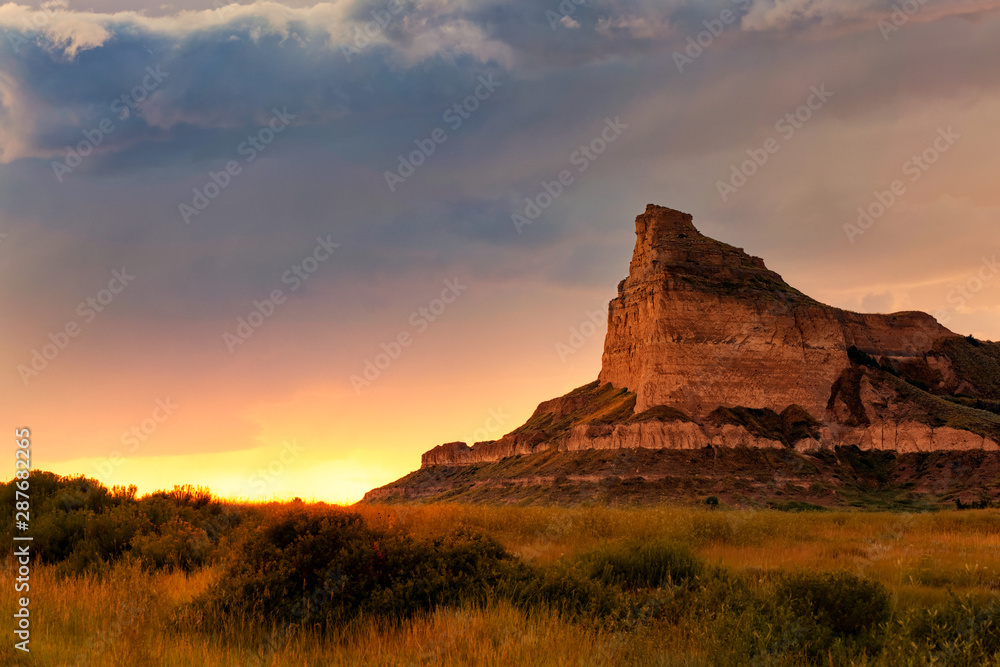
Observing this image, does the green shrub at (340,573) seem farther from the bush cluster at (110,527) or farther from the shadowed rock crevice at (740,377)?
the shadowed rock crevice at (740,377)

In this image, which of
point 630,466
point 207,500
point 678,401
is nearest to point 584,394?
point 678,401

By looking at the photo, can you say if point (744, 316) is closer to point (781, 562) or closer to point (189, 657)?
point (781, 562)

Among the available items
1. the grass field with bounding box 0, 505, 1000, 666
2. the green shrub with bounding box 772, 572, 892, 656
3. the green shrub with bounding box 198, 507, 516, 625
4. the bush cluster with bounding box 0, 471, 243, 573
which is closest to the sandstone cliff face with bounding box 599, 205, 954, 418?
the bush cluster with bounding box 0, 471, 243, 573

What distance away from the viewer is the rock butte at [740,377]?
257 ft

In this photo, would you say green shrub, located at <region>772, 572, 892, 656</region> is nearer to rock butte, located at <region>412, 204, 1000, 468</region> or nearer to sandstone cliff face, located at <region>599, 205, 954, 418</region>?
rock butte, located at <region>412, 204, 1000, 468</region>

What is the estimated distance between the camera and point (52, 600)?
29.0ft

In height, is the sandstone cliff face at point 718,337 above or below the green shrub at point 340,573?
above

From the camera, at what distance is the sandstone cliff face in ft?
276

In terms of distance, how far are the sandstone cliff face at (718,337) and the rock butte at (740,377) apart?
0.54 ft

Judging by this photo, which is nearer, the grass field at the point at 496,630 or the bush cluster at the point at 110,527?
the grass field at the point at 496,630

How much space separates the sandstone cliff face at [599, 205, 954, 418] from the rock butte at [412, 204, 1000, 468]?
0.54ft

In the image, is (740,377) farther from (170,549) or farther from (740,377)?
(170,549)

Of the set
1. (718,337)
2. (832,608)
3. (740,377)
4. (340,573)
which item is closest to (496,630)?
(340,573)

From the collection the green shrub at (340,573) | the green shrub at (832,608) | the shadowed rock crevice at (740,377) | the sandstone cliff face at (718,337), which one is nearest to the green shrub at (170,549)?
the green shrub at (340,573)
